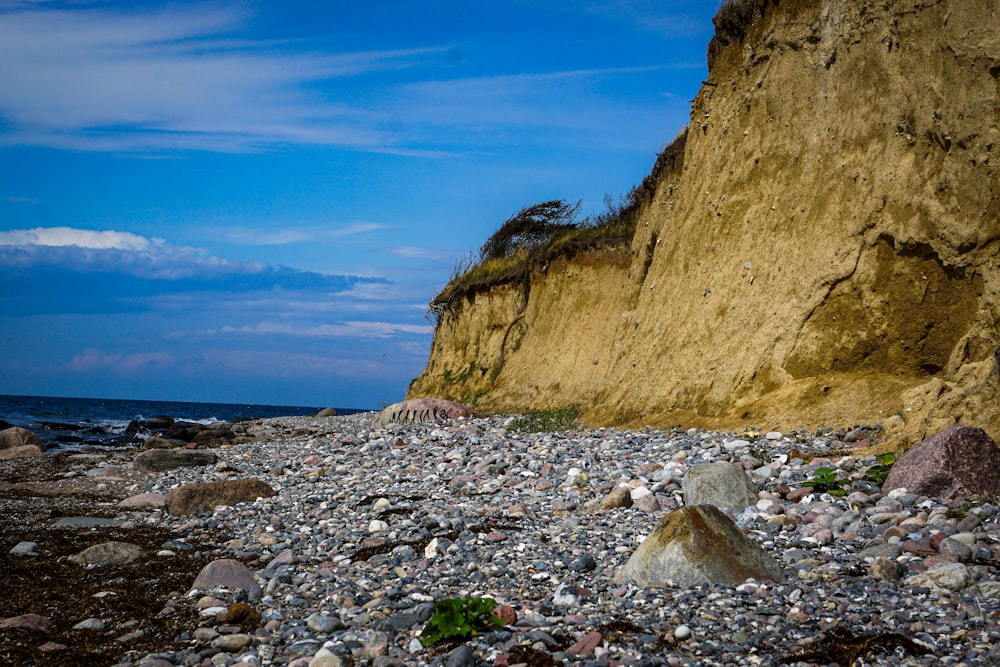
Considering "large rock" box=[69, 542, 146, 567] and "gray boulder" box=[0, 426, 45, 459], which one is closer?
"large rock" box=[69, 542, 146, 567]

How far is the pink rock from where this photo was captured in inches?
184

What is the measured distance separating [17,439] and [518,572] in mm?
20247

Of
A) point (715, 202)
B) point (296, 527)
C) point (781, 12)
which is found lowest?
point (296, 527)

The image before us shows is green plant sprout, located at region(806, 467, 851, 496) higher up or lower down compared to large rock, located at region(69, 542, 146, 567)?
higher up

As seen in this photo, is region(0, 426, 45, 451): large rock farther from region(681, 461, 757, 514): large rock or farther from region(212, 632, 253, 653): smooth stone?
region(681, 461, 757, 514): large rock

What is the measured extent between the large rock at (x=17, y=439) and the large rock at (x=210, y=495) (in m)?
13.3

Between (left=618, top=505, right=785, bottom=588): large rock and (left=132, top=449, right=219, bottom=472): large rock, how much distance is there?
12.3 meters

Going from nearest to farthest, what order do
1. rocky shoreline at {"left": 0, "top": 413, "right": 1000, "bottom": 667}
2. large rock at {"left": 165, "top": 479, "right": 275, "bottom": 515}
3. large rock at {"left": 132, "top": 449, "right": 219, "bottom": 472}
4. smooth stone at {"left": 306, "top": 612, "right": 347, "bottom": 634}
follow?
rocky shoreline at {"left": 0, "top": 413, "right": 1000, "bottom": 667} → smooth stone at {"left": 306, "top": 612, "right": 347, "bottom": 634} → large rock at {"left": 165, "top": 479, "right": 275, "bottom": 515} → large rock at {"left": 132, "top": 449, "right": 219, "bottom": 472}

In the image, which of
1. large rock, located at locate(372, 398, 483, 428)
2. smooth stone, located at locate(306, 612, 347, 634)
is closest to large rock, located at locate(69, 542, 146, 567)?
smooth stone, located at locate(306, 612, 347, 634)

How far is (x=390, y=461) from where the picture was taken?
13.3m

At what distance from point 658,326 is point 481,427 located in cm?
440

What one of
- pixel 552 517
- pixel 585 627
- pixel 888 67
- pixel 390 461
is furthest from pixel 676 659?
pixel 888 67

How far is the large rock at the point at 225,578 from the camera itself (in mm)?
6742

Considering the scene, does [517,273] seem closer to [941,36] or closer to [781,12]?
[781,12]
